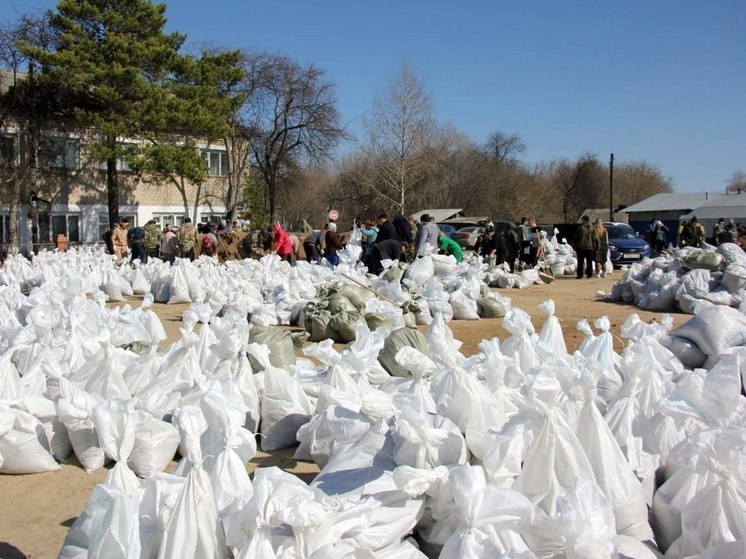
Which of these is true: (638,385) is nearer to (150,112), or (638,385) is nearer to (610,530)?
(610,530)

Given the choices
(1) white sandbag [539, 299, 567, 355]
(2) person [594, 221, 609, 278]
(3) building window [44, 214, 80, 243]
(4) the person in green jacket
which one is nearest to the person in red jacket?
(4) the person in green jacket

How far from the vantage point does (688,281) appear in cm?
970

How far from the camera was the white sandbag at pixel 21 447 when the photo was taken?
367 cm

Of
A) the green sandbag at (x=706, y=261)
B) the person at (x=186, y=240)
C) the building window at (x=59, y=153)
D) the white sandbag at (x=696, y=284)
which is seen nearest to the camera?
the white sandbag at (x=696, y=284)

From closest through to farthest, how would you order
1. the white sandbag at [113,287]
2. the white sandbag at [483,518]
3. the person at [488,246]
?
the white sandbag at [483,518] < the white sandbag at [113,287] < the person at [488,246]

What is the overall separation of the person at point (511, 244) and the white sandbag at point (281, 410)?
36.5 feet

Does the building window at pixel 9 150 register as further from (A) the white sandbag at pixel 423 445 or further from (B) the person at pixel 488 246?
(A) the white sandbag at pixel 423 445

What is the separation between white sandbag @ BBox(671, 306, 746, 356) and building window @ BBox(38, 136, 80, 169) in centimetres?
2414

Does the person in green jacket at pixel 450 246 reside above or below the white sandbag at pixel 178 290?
above

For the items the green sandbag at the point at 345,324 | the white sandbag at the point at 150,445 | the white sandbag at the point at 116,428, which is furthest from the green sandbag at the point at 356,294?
the white sandbag at the point at 116,428

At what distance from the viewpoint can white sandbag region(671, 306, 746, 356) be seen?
512 cm

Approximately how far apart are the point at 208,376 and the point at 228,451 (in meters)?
1.61

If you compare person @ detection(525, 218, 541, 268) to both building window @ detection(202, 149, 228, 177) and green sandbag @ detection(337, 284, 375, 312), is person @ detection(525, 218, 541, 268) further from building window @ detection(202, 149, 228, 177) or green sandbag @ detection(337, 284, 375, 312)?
building window @ detection(202, 149, 228, 177)

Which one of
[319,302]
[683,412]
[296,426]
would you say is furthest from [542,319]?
[683,412]
